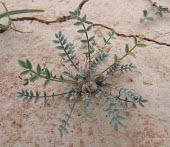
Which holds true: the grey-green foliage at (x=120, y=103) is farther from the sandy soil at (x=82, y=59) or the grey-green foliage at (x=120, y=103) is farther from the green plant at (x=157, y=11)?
the green plant at (x=157, y=11)

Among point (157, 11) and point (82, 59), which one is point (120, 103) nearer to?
point (82, 59)

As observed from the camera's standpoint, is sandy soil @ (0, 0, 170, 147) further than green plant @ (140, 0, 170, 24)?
No

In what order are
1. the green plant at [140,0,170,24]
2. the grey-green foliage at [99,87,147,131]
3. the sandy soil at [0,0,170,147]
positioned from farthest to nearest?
the green plant at [140,0,170,24] → the sandy soil at [0,0,170,147] → the grey-green foliage at [99,87,147,131]

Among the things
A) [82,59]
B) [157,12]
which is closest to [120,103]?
[82,59]

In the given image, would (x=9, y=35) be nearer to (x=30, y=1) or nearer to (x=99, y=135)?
(x=30, y=1)

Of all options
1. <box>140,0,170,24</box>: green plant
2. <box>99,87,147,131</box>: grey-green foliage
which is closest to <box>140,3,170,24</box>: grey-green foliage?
<box>140,0,170,24</box>: green plant

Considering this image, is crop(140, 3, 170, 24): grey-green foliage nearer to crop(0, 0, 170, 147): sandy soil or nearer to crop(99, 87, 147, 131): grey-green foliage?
crop(0, 0, 170, 147): sandy soil

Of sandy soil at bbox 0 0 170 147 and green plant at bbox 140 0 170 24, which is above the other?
green plant at bbox 140 0 170 24

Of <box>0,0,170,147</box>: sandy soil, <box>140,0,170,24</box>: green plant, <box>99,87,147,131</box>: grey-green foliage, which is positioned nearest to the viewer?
<box>99,87,147,131</box>: grey-green foliage
